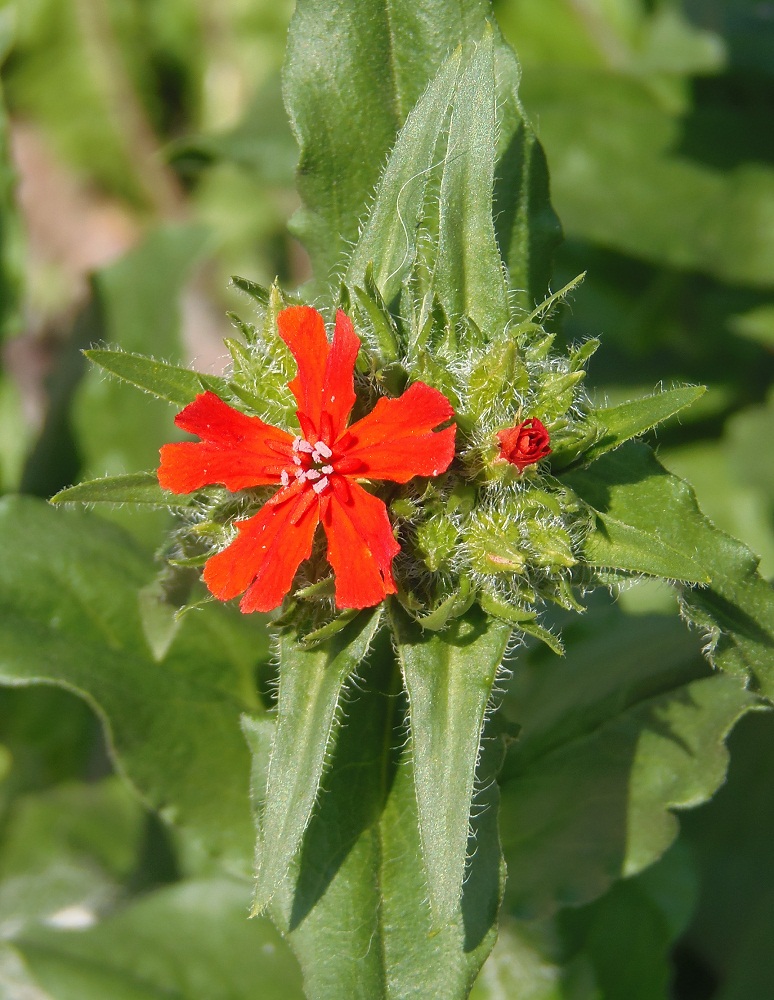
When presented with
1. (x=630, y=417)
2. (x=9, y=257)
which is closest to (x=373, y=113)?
(x=630, y=417)

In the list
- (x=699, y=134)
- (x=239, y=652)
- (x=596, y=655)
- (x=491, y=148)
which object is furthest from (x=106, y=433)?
(x=699, y=134)

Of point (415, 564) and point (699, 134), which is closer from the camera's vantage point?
point (415, 564)

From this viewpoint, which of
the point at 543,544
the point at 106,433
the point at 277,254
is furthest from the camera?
the point at 277,254

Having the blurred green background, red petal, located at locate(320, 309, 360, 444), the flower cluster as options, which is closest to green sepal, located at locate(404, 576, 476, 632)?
the flower cluster

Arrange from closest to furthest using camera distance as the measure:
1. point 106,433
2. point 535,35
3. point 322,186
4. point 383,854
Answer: point 383,854 < point 322,186 < point 106,433 < point 535,35

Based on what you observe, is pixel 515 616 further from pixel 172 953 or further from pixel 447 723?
pixel 172 953

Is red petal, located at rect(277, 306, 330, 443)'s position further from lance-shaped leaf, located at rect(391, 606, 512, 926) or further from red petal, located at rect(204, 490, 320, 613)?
lance-shaped leaf, located at rect(391, 606, 512, 926)

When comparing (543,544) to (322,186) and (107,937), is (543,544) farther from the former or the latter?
(107,937)
